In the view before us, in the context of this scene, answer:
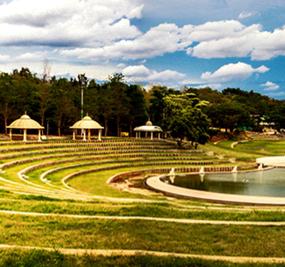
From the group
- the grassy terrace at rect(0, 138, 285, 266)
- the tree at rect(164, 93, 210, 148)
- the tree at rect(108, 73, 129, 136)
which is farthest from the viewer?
the tree at rect(108, 73, 129, 136)

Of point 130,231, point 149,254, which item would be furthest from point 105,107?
point 149,254

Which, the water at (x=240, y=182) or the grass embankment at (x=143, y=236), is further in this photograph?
the water at (x=240, y=182)

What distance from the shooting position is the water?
22547mm

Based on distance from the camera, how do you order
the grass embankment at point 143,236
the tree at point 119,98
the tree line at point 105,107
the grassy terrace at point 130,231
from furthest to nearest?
1. the tree at point 119,98
2. the tree line at point 105,107
3. the grass embankment at point 143,236
4. the grassy terrace at point 130,231

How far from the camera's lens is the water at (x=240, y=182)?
22.5 m

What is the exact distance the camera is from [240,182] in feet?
85.6

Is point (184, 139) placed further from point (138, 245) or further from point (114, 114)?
point (138, 245)

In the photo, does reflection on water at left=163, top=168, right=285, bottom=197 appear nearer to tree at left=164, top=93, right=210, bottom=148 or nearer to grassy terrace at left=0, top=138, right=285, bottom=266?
tree at left=164, top=93, right=210, bottom=148

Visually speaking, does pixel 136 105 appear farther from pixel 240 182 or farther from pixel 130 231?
pixel 130 231

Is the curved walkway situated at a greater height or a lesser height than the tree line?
lesser

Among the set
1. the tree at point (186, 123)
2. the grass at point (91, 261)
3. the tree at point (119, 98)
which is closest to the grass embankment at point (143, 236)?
the grass at point (91, 261)

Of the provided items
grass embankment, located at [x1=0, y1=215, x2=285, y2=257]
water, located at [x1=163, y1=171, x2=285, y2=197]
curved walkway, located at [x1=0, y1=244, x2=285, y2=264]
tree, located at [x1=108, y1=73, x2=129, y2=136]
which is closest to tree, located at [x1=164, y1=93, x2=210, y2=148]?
tree, located at [x1=108, y1=73, x2=129, y2=136]

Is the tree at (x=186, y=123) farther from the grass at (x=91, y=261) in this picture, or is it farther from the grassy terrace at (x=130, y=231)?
the grass at (x=91, y=261)

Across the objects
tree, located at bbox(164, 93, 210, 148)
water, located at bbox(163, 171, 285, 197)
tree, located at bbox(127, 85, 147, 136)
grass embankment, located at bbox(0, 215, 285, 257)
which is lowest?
water, located at bbox(163, 171, 285, 197)
